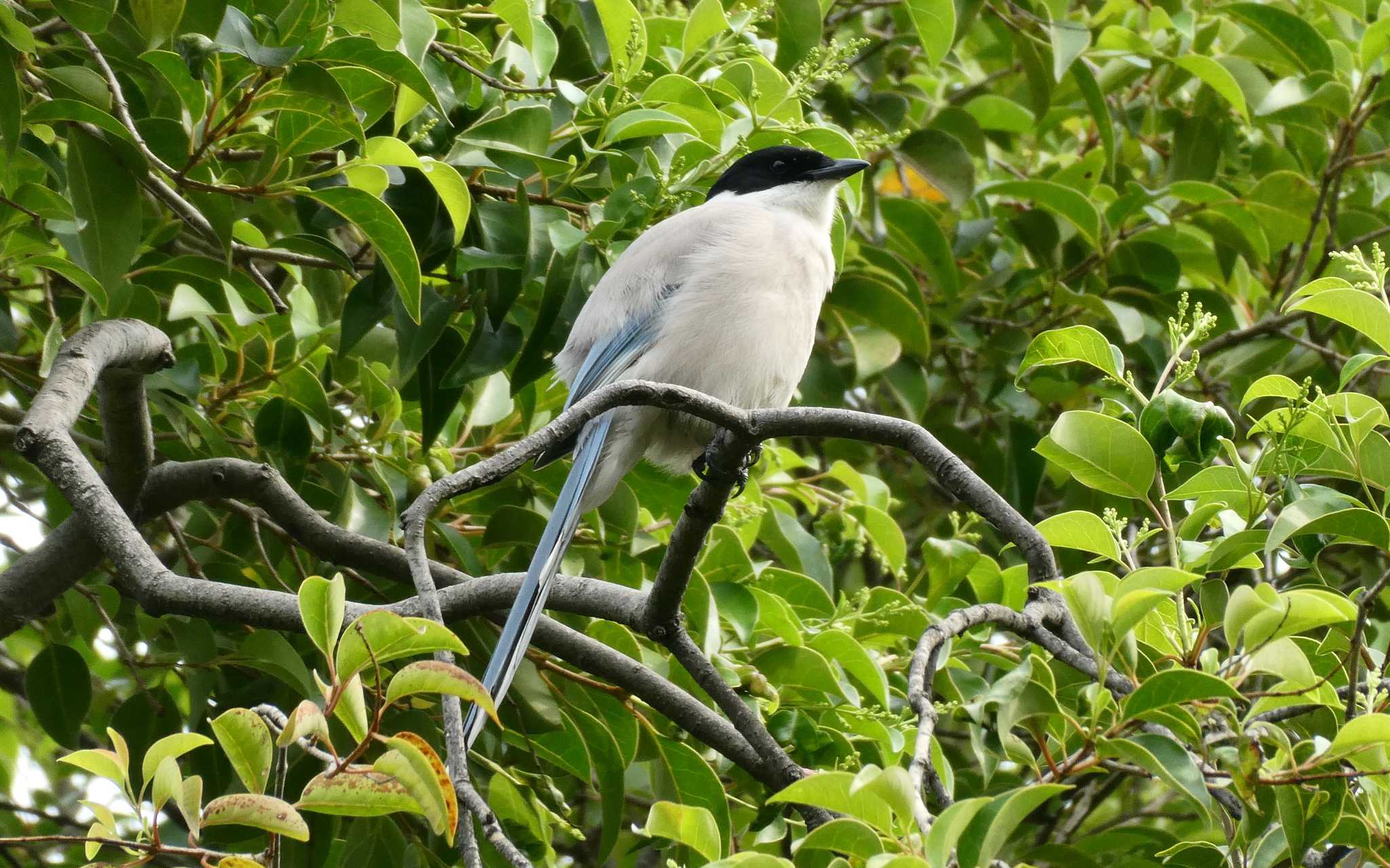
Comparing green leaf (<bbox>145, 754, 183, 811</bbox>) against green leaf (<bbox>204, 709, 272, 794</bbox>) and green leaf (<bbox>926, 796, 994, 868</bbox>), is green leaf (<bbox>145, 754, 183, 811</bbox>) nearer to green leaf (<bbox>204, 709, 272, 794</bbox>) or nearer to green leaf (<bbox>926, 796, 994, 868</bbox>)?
green leaf (<bbox>204, 709, 272, 794</bbox>)

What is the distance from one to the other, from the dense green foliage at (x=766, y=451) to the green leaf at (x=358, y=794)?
1 centimetres

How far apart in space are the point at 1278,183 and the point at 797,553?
199cm

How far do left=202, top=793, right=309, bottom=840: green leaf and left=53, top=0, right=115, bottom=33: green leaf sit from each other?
1564 mm

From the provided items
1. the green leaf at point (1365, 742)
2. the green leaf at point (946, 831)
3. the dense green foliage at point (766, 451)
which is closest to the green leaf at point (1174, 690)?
the dense green foliage at point (766, 451)

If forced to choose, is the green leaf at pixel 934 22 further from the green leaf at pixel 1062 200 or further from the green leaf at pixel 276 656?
the green leaf at pixel 276 656

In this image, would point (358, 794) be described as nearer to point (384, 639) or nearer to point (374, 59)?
point (384, 639)

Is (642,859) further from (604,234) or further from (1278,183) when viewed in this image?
A: (1278,183)

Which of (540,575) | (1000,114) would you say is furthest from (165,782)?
(1000,114)

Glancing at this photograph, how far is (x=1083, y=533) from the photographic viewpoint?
2.16 meters

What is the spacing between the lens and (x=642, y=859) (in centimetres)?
421

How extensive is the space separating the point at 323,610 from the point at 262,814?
249mm

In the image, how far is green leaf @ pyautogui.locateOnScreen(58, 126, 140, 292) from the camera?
2.59 meters

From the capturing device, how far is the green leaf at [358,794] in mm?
1550

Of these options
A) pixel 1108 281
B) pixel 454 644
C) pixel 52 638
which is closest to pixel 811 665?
pixel 454 644
